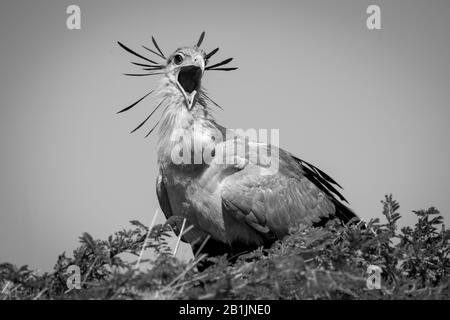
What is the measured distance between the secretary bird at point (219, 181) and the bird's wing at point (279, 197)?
0.01 metres

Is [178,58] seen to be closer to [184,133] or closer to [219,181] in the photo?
[184,133]

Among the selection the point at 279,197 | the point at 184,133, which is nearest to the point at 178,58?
the point at 184,133

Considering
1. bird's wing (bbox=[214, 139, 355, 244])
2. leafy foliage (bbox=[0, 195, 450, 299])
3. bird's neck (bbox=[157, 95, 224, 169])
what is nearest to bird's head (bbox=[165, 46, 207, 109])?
bird's neck (bbox=[157, 95, 224, 169])

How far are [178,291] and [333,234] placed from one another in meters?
1.59

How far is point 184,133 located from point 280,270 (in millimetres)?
3311

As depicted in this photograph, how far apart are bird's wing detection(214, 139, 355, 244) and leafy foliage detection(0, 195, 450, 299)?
161 centimetres

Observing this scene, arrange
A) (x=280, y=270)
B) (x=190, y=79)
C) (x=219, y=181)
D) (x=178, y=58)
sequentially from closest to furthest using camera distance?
(x=280, y=270) < (x=219, y=181) < (x=178, y=58) < (x=190, y=79)

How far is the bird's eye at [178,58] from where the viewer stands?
7682 mm

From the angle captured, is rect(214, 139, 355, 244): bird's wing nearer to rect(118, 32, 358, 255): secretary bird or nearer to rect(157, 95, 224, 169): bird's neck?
rect(118, 32, 358, 255): secretary bird

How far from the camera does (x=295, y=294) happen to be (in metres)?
4.25

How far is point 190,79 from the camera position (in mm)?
7879

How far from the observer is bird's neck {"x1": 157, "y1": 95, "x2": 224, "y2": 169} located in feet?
23.4
